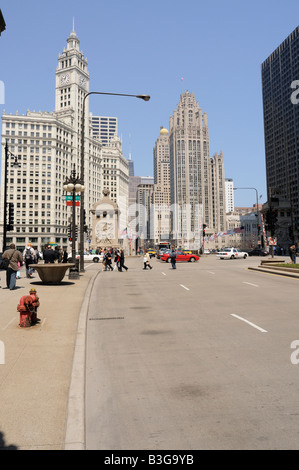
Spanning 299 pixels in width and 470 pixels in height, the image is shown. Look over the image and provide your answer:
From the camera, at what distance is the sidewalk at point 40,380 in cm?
352

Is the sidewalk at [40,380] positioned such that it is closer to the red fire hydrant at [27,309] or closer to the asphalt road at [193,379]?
the red fire hydrant at [27,309]

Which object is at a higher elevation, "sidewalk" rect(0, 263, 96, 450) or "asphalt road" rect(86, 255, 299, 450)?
"sidewalk" rect(0, 263, 96, 450)

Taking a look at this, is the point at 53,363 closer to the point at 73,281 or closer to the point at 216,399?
the point at 216,399

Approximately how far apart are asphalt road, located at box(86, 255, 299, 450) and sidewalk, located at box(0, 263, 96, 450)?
0.94 feet

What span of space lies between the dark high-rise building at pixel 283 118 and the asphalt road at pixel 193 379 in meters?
153

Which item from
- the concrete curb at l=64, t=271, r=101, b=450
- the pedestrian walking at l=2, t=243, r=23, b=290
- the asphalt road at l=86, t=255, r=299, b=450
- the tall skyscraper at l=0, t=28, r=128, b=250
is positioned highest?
the tall skyscraper at l=0, t=28, r=128, b=250

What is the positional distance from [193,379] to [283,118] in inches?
7522

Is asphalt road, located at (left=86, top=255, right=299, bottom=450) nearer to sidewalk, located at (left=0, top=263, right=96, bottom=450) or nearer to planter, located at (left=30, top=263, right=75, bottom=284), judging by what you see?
sidewalk, located at (left=0, top=263, right=96, bottom=450)

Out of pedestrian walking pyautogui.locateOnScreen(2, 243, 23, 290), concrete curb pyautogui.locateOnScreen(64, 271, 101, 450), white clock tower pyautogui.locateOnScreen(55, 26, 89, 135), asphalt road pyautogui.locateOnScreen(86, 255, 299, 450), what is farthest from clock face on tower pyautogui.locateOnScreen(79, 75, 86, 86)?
concrete curb pyautogui.locateOnScreen(64, 271, 101, 450)

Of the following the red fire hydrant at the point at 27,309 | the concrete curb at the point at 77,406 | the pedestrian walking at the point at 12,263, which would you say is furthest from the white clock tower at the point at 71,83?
the concrete curb at the point at 77,406

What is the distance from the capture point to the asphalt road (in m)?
3.55

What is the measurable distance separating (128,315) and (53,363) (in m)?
4.40

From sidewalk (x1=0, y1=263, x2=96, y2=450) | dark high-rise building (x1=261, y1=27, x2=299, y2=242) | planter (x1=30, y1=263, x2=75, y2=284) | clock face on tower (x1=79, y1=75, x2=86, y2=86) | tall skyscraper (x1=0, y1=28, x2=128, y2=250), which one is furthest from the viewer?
dark high-rise building (x1=261, y1=27, x2=299, y2=242)

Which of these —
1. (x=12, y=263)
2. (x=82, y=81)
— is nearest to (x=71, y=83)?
(x=82, y=81)
